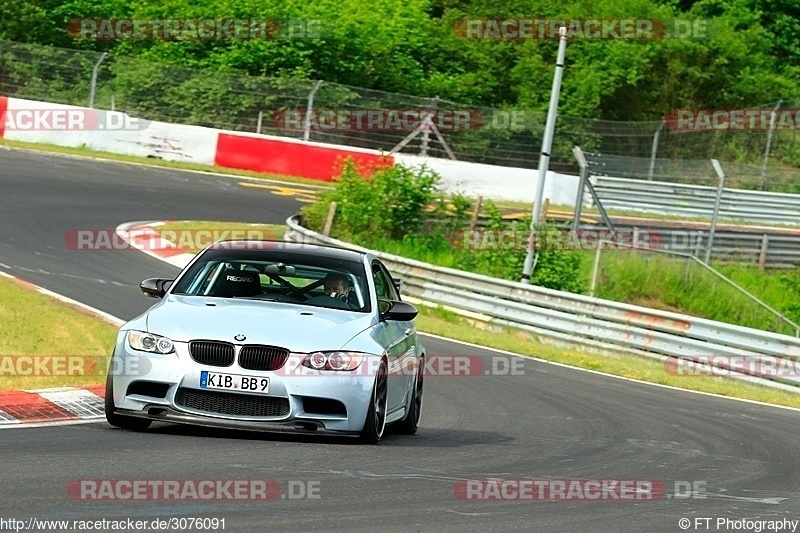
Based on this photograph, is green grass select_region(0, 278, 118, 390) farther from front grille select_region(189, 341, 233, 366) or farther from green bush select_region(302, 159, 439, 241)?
green bush select_region(302, 159, 439, 241)

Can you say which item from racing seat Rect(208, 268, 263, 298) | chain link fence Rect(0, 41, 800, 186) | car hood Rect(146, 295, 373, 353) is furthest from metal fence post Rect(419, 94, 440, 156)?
car hood Rect(146, 295, 373, 353)

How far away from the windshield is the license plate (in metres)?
1.25

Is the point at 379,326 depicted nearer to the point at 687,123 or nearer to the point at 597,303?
the point at 597,303

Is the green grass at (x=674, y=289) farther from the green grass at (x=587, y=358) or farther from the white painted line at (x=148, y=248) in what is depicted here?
the white painted line at (x=148, y=248)

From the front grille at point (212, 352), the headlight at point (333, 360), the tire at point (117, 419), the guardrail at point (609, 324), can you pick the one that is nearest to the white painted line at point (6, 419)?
the tire at point (117, 419)

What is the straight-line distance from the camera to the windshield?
1040 cm

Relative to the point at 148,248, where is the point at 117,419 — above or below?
above

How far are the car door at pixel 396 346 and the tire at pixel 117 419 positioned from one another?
173cm

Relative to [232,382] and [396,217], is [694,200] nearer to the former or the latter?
[396,217]

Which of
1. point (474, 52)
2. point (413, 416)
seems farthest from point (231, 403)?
point (474, 52)

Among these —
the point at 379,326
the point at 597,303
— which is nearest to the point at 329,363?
the point at 379,326

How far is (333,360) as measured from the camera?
9.34m

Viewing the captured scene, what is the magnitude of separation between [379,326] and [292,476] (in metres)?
2.45

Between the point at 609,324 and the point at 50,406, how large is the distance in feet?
37.4
